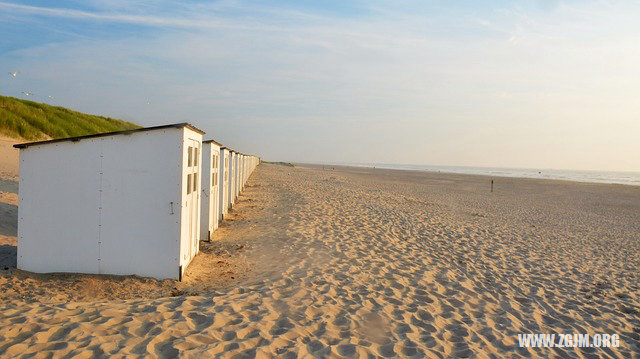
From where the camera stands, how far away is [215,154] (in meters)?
10.0

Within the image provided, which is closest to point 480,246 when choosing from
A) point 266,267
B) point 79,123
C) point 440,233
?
point 440,233

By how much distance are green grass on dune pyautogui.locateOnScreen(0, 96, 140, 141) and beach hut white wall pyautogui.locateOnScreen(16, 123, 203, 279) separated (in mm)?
16460

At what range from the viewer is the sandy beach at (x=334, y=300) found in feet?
13.6

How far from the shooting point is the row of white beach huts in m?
6.11

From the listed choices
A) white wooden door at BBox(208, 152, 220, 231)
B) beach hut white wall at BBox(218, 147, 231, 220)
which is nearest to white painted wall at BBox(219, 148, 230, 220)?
beach hut white wall at BBox(218, 147, 231, 220)

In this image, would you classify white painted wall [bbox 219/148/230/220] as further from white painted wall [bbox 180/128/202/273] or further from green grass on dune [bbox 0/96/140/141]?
green grass on dune [bbox 0/96/140/141]

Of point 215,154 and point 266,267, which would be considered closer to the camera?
point 266,267

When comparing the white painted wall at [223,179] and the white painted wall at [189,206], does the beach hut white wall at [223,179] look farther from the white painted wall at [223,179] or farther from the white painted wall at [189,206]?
the white painted wall at [189,206]

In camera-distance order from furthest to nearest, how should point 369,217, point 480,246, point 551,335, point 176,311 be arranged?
point 369,217, point 480,246, point 551,335, point 176,311

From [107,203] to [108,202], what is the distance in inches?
1.0

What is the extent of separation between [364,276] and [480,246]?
4.41m

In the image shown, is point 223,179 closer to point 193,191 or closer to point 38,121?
point 193,191

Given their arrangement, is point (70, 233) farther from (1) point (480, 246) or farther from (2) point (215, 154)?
(1) point (480, 246)

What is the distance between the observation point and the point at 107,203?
20.3 feet
